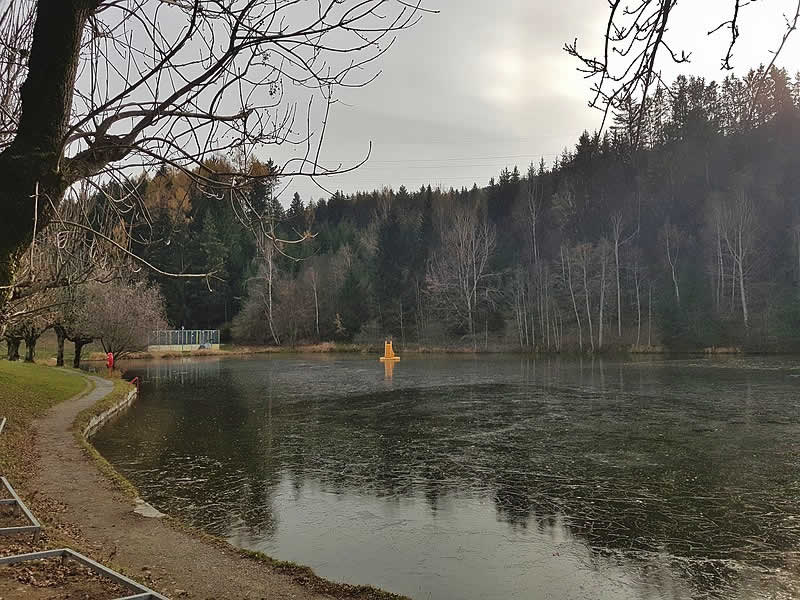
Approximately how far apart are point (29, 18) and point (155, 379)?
99.6ft

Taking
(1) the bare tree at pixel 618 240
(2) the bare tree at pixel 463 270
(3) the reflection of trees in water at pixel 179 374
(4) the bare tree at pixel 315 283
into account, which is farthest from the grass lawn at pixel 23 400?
(1) the bare tree at pixel 618 240

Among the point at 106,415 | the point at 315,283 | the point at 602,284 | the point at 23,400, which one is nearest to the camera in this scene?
the point at 23,400

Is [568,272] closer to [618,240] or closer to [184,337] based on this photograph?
[618,240]

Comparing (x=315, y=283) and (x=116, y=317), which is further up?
(x=315, y=283)

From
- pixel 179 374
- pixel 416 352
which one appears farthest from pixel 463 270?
pixel 179 374

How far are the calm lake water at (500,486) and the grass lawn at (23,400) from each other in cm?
177

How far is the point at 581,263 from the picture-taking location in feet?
180

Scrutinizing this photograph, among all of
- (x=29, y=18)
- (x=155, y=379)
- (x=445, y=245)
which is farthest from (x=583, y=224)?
(x=29, y=18)

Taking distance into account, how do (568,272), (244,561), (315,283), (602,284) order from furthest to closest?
1. (315,283)
2. (568,272)
3. (602,284)
4. (244,561)

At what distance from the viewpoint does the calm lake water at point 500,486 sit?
7.26 m

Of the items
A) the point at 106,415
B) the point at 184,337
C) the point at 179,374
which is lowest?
the point at 106,415

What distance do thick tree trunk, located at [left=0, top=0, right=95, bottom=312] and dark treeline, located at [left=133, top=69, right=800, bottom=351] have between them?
42982 mm

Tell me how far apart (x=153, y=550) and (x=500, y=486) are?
5.52m

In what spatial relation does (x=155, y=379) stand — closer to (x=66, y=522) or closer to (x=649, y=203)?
(x=66, y=522)
